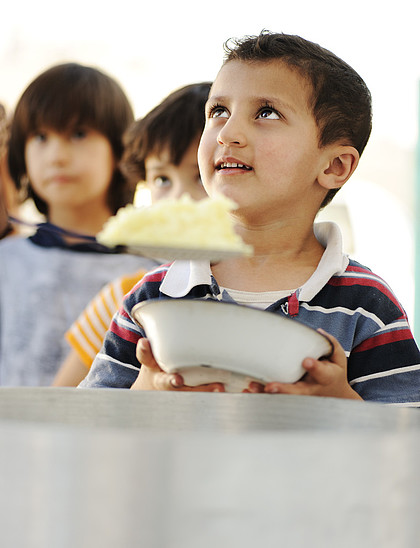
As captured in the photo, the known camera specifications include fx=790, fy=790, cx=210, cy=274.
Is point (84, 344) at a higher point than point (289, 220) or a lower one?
lower

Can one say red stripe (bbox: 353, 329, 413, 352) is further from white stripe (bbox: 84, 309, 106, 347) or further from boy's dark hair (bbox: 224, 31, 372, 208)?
white stripe (bbox: 84, 309, 106, 347)

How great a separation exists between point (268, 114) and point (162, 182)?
21.4 inches

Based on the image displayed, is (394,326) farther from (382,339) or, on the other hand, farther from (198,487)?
(198,487)

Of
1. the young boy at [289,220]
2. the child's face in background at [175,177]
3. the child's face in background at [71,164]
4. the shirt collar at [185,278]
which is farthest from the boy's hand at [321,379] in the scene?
the child's face in background at [71,164]

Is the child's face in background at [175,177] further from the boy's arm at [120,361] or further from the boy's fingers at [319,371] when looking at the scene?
the boy's fingers at [319,371]

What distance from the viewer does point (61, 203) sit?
1872 mm

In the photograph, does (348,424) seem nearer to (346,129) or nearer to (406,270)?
(346,129)

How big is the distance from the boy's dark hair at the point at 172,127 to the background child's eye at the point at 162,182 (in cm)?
4

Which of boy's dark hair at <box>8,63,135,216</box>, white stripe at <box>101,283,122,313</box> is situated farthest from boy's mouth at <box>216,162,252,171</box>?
boy's dark hair at <box>8,63,135,216</box>

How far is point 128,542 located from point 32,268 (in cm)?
143

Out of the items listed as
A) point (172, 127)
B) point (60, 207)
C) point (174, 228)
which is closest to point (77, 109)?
point (60, 207)

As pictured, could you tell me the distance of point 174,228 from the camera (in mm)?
601

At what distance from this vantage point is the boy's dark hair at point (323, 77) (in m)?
1.00

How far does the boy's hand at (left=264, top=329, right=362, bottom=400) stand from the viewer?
2.28ft
